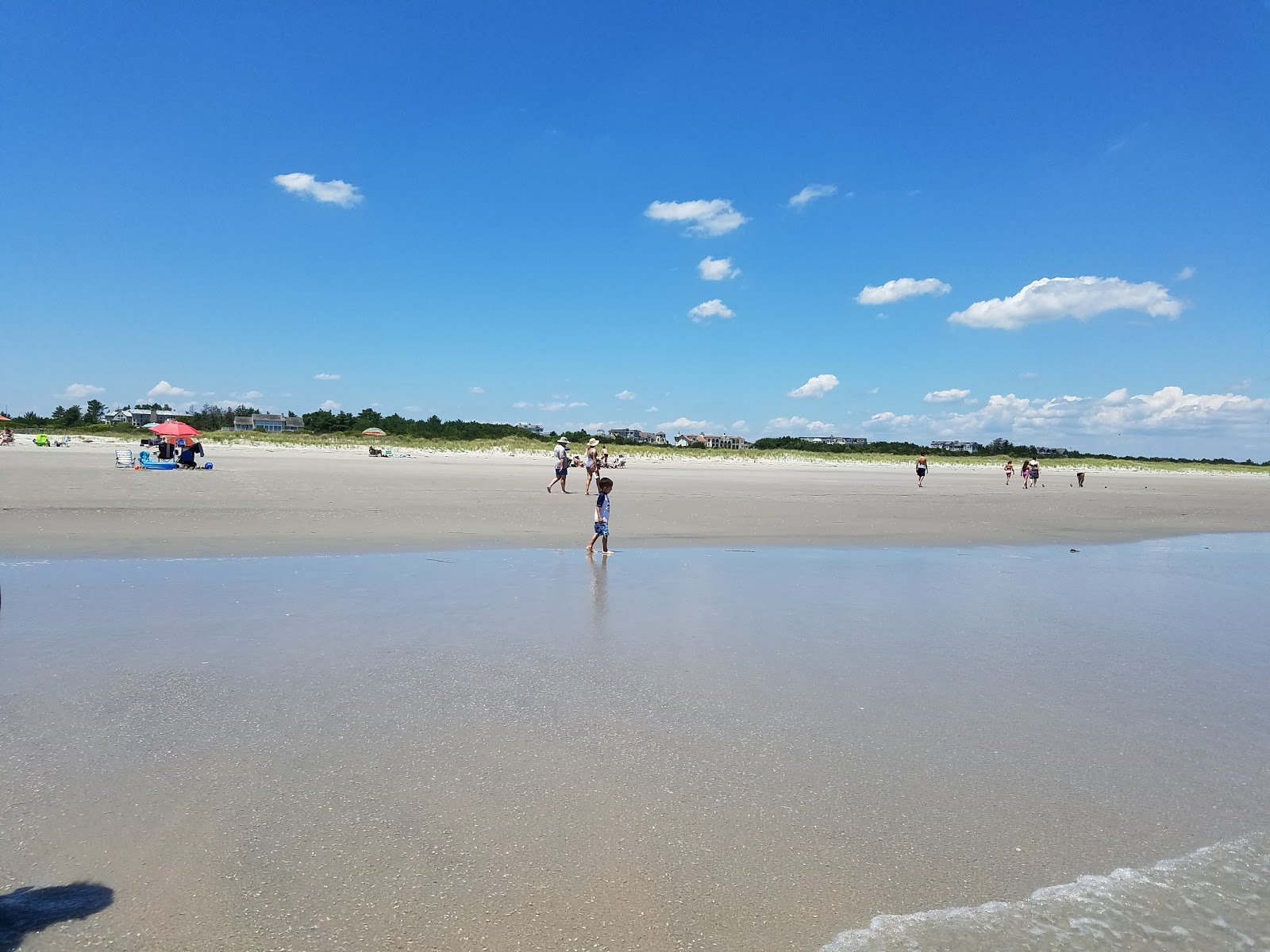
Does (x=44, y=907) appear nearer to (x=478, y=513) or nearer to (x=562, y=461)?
(x=478, y=513)

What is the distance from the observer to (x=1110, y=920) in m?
3.20

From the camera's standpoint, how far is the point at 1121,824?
13.1ft

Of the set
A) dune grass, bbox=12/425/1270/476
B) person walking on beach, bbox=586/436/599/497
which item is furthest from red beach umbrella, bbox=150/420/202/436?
dune grass, bbox=12/425/1270/476

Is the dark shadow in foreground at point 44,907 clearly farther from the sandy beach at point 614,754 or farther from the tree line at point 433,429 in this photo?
the tree line at point 433,429

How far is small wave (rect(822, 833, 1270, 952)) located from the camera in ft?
10.00

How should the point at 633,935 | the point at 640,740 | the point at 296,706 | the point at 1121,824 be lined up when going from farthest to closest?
the point at 296,706, the point at 640,740, the point at 1121,824, the point at 633,935

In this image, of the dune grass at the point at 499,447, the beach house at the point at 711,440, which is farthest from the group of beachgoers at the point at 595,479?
the beach house at the point at 711,440

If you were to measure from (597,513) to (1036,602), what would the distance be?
23.6 ft

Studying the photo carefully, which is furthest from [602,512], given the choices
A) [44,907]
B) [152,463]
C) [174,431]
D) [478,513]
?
[174,431]

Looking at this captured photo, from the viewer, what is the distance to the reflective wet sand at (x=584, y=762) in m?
3.24

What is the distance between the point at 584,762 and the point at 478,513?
1563 centimetres

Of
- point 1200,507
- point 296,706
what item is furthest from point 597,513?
point 1200,507

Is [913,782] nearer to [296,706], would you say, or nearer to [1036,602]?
[296,706]

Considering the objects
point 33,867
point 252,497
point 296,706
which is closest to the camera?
point 33,867
